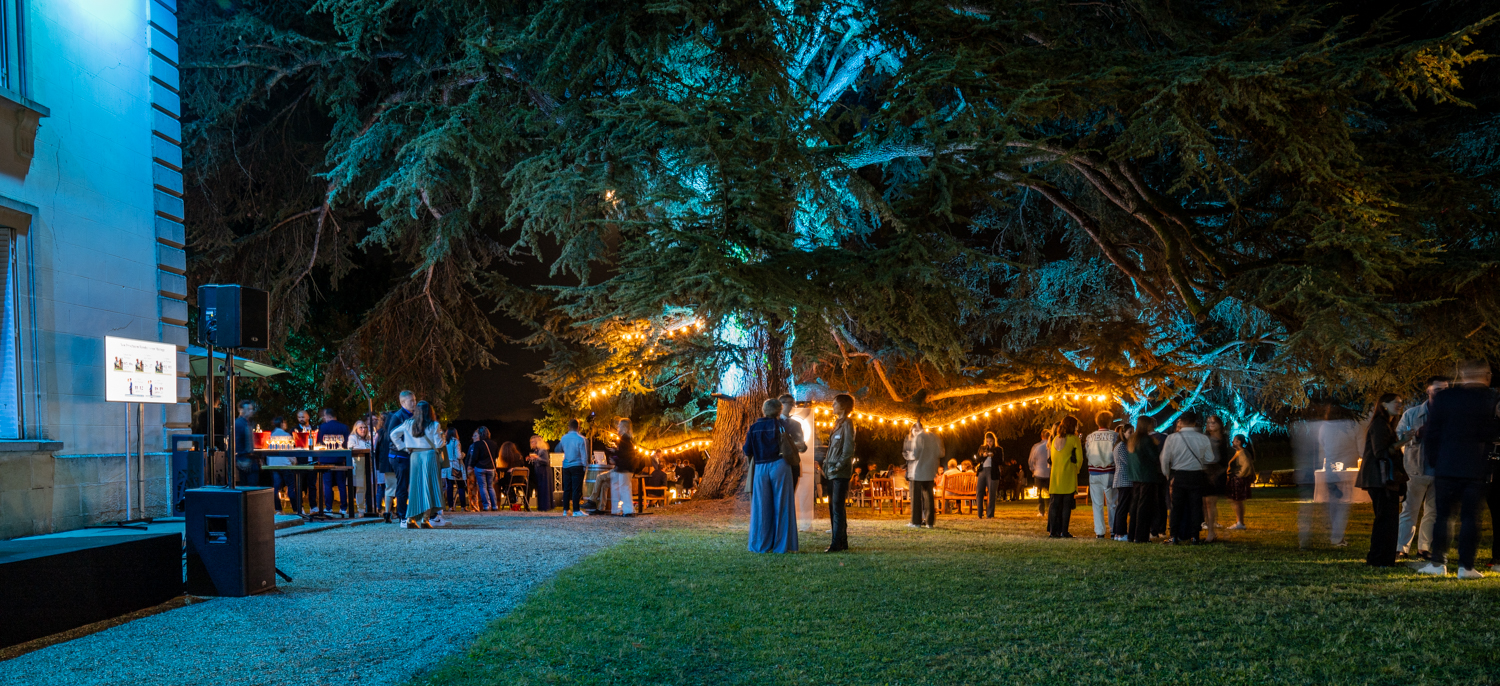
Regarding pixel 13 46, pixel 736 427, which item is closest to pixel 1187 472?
pixel 736 427

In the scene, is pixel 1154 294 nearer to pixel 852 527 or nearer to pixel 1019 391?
pixel 1019 391

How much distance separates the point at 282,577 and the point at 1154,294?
1247 centimetres

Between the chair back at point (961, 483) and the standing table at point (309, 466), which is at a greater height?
the standing table at point (309, 466)

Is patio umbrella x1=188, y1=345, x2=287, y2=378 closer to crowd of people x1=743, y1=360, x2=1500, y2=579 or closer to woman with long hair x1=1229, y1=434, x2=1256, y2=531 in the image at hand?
crowd of people x1=743, y1=360, x2=1500, y2=579

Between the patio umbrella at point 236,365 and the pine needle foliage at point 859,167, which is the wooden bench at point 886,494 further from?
the patio umbrella at point 236,365

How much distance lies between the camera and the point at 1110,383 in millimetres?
16422

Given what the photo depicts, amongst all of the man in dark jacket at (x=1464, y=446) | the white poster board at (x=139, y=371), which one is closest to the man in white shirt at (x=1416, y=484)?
the man in dark jacket at (x=1464, y=446)

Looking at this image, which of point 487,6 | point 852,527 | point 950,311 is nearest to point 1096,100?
point 950,311

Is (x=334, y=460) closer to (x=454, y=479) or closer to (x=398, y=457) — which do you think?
(x=398, y=457)

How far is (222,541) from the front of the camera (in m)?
6.84

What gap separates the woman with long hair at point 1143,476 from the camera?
11367 millimetres

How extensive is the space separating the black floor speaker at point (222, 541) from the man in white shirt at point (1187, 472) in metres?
8.94

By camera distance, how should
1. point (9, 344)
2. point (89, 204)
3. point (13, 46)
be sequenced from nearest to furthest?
point (9, 344), point (13, 46), point (89, 204)

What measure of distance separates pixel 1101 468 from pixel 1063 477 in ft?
1.78
